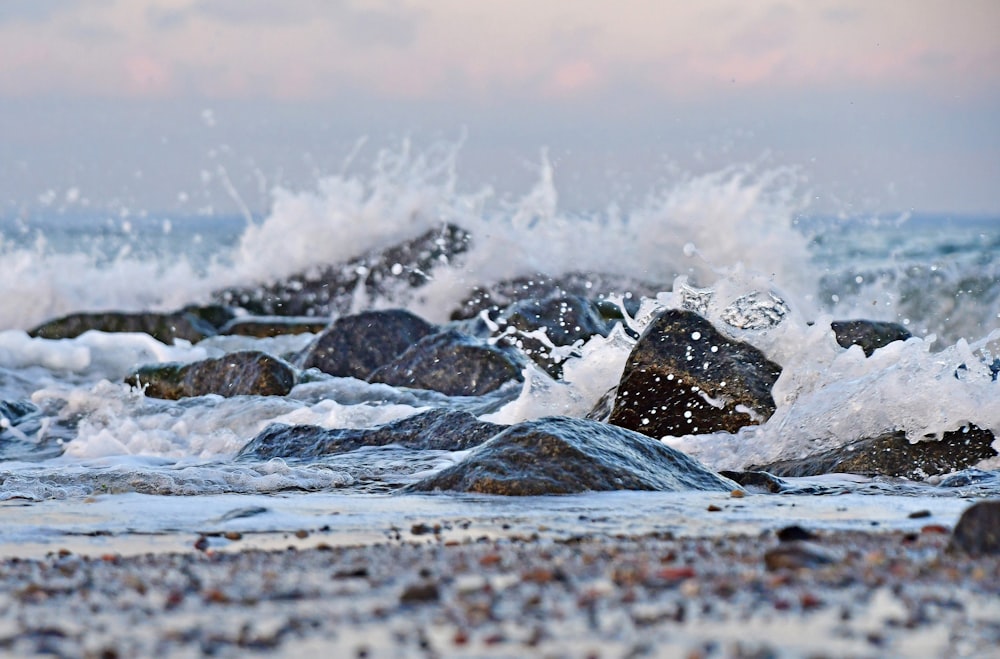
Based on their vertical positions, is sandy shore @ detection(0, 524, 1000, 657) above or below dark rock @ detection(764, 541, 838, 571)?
below

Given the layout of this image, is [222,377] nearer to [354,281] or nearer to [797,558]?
[797,558]

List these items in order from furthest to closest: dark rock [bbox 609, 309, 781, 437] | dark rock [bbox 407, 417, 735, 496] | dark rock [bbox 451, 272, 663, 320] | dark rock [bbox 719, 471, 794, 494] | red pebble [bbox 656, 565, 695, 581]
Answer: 1. dark rock [bbox 451, 272, 663, 320]
2. dark rock [bbox 609, 309, 781, 437]
3. dark rock [bbox 719, 471, 794, 494]
4. dark rock [bbox 407, 417, 735, 496]
5. red pebble [bbox 656, 565, 695, 581]

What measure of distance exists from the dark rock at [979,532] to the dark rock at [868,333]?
5478 millimetres

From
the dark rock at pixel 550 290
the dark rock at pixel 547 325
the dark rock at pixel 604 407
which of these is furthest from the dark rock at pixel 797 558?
the dark rock at pixel 550 290

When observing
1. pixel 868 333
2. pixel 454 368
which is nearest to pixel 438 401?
pixel 454 368

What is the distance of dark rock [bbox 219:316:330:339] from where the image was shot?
13.2 meters

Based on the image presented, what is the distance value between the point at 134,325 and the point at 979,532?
40.7ft

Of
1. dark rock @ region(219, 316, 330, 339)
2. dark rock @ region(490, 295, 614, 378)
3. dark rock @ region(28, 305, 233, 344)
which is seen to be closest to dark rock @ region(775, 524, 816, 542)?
dark rock @ region(490, 295, 614, 378)

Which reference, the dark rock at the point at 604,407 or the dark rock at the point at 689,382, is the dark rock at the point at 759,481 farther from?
the dark rock at the point at 604,407

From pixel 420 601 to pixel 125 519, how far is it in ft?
6.02

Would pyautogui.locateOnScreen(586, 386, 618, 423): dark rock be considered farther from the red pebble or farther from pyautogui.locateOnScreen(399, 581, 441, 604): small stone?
pyautogui.locateOnScreen(399, 581, 441, 604): small stone

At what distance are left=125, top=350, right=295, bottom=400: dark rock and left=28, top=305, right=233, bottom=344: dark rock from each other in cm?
489

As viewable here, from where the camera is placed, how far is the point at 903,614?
2006mm

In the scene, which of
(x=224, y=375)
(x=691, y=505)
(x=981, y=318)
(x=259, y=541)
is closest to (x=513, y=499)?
(x=691, y=505)
